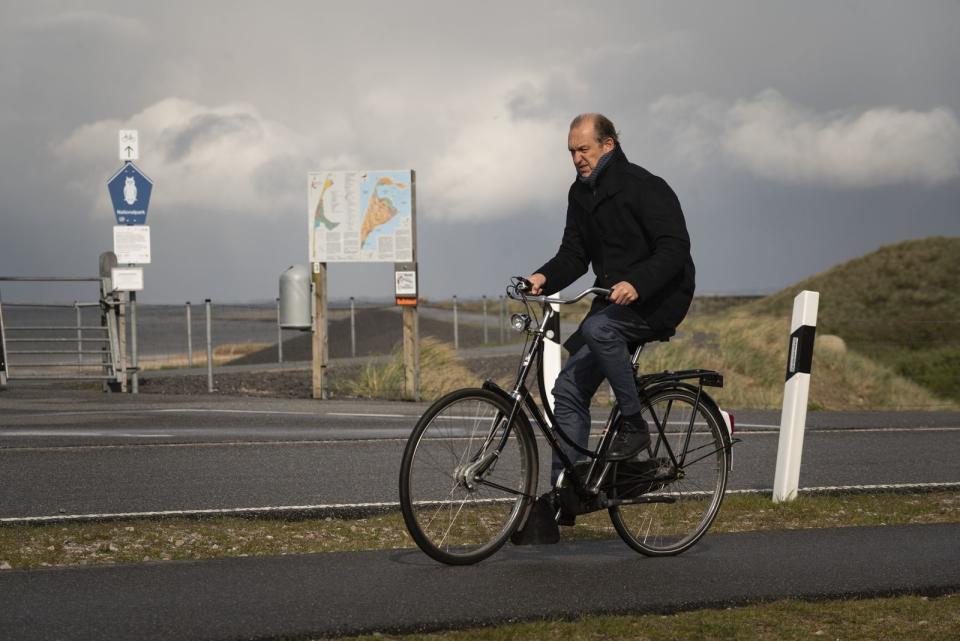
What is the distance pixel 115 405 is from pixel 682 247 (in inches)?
501

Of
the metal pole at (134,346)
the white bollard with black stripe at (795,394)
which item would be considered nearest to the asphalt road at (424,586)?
the white bollard with black stripe at (795,394)

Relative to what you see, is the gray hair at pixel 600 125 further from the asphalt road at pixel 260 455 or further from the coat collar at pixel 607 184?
the asphalt road at pixel 260 455

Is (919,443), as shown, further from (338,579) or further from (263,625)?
(263,625)

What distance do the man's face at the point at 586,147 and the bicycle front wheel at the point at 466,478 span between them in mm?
1170

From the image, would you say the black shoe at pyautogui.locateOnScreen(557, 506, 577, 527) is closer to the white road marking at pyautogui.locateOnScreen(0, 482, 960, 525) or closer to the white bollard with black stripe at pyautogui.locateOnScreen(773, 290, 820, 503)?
the white road marking at pyautogui.locateOnScreen(0, 482, 960, 525)

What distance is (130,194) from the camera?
826 inches

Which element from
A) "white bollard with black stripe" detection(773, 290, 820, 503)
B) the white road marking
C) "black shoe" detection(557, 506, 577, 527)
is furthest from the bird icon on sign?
"black shoe" detection(557, 506, 577, 527)

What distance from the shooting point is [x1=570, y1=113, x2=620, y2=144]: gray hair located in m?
5.98

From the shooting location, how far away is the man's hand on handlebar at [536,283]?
6.06 m

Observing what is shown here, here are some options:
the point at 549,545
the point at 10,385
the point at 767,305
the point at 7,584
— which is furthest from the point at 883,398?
the point at 767,305

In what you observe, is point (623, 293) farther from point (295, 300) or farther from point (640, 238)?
point (295, 300)

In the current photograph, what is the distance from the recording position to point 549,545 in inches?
256

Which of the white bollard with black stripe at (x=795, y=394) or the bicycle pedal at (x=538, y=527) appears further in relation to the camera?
the white bollard with black stripe at (x=795, y=394)

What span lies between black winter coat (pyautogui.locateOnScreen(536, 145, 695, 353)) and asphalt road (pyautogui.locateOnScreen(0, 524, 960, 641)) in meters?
1.14
